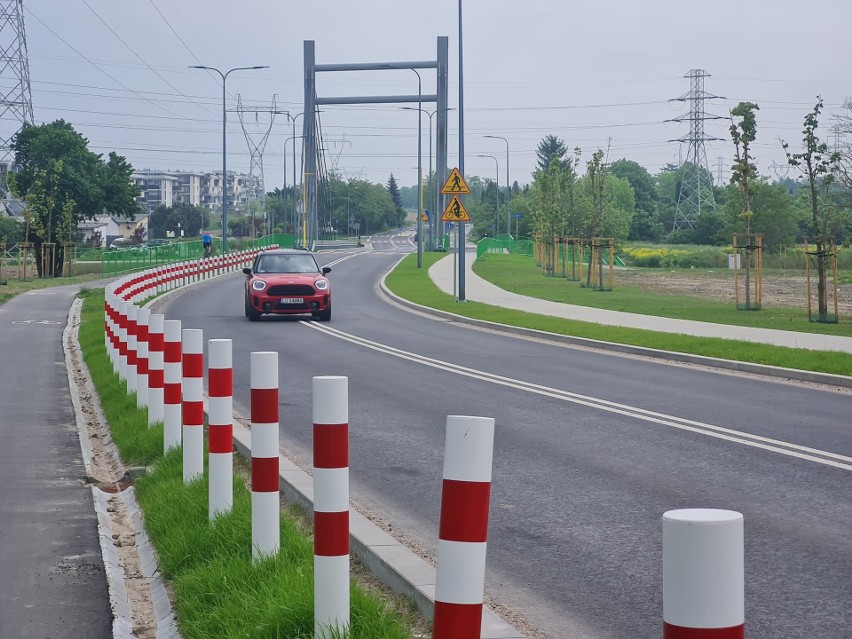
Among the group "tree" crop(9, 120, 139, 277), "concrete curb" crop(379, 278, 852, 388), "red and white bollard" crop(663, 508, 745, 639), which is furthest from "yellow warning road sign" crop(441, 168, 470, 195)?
"tree" crop(9, 120, 139, 277)

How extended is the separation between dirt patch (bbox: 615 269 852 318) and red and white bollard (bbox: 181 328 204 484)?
23534 mm

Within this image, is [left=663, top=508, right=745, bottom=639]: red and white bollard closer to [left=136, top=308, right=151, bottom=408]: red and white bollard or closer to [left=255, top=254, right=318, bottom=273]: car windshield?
[left=136, top=308, right=151, bottom=408]: red and white bollard

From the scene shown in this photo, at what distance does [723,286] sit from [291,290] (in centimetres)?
2155

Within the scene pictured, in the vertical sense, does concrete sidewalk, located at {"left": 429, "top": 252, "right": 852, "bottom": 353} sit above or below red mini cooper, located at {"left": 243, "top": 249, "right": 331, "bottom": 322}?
below

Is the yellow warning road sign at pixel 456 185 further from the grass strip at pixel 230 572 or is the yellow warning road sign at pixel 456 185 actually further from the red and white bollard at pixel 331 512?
the red and white bollard at pixel 331 512

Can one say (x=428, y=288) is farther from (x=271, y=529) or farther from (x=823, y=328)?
(x=271, y=529)

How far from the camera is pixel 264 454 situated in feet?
19.3

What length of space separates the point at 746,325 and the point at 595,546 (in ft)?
64.3

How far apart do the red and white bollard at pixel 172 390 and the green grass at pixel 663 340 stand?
9.89 metres

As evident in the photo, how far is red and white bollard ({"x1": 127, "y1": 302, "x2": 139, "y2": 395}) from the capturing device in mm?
12742

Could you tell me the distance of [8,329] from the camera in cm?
2786

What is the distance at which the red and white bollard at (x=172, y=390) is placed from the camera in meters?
9.32

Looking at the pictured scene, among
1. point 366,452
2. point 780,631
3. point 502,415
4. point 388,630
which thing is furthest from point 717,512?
point 502,415

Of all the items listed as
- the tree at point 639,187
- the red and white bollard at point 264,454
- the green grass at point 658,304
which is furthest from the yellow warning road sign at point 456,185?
the tree at point 639,187
